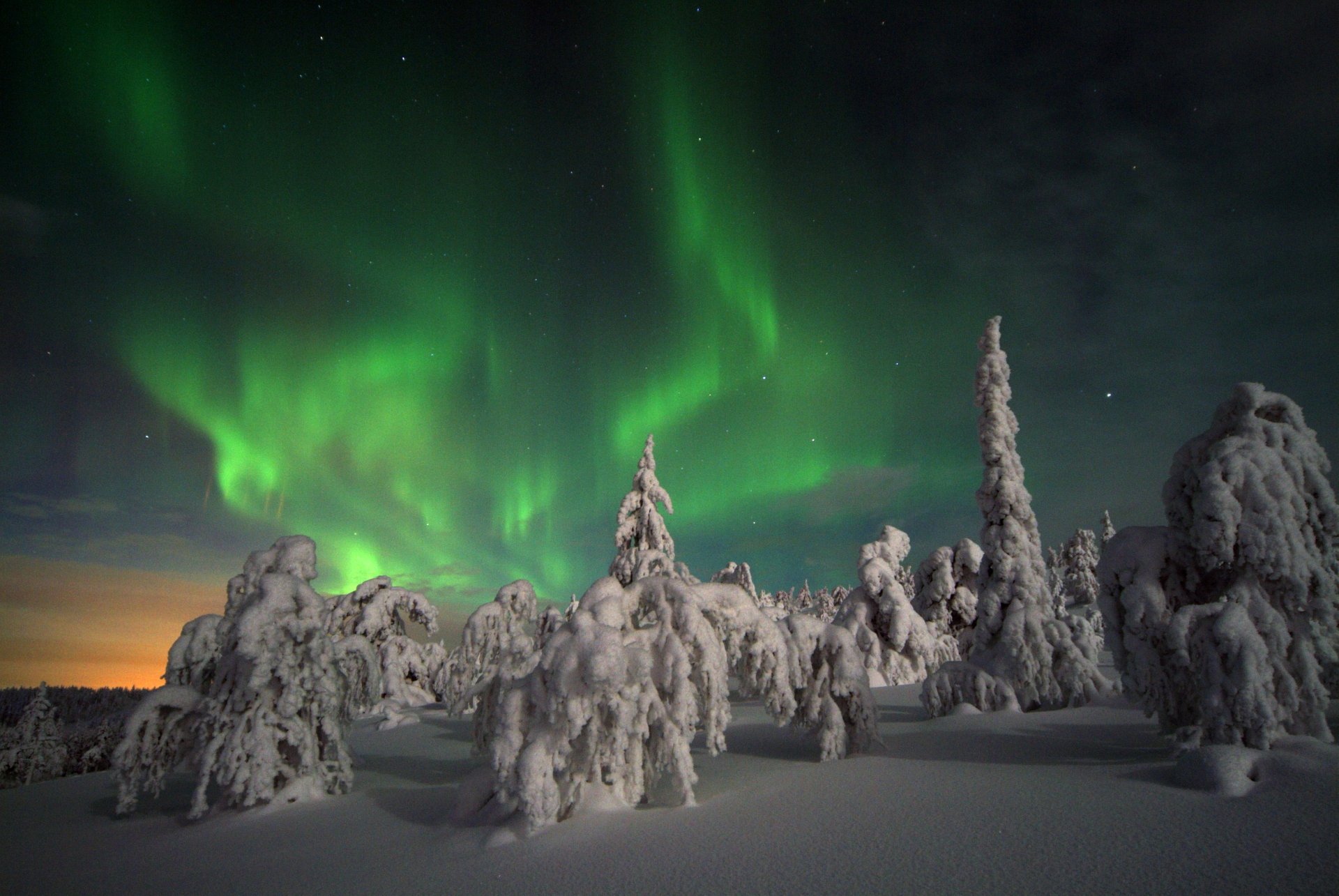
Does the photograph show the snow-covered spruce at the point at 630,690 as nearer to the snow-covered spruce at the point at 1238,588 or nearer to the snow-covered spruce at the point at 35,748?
the snow-covered spruce at the point at 1238,588

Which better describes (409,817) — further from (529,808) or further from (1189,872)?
(1189,872)

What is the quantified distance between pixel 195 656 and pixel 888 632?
93.9 ft

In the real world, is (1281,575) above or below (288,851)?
above

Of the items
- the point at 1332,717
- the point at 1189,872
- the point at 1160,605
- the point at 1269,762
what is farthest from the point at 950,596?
the point at 1189,872

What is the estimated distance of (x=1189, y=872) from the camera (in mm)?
5734

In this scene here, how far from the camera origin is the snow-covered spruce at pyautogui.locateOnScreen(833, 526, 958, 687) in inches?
1228

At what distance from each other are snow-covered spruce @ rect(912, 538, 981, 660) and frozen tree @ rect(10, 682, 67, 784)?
4892cm

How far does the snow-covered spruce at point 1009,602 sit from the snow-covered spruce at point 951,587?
37.6ft

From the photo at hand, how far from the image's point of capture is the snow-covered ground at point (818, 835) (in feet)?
20.0

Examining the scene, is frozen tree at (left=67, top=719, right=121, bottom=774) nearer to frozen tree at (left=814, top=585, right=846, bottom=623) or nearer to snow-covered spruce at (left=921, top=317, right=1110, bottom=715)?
snow-covered spruce at (left=921, top=317, right=1110, bottom=715)

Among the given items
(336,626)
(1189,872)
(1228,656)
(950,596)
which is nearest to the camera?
(1189,872)

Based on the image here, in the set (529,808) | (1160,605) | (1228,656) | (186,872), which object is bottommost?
(186,872)

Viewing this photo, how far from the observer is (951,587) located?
3192cm

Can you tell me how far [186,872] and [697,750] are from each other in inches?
374
